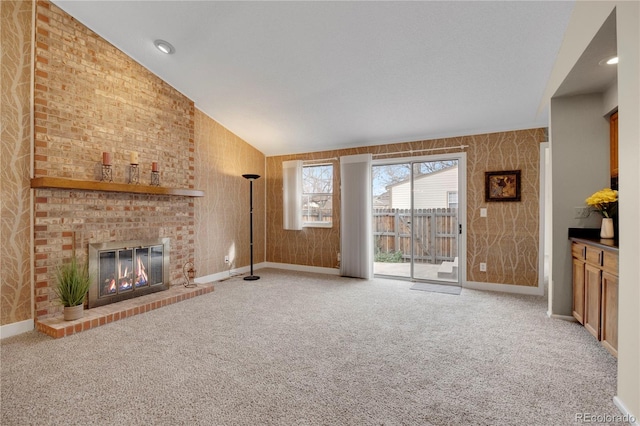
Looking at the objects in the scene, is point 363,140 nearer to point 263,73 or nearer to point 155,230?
point 263,73

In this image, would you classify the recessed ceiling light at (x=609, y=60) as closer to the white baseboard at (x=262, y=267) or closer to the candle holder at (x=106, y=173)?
the white baseboard at (x=262, y=267)

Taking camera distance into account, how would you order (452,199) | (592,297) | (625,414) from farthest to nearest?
(452,199), (592,297), (625,414)

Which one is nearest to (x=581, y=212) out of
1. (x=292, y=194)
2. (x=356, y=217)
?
(x=356, y=217)

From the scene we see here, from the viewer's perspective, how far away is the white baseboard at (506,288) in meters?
4.17

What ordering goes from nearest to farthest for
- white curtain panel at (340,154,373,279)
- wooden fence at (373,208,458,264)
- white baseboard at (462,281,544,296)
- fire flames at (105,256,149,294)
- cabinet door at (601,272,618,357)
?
→ cabinet door at (601,272,618,357) < fire flames at (105,256,149,294) < white baseboard at (462,281,544,296) < wooden fence at (373,208,458,264) < white curtain panel at (340,154,373,279)

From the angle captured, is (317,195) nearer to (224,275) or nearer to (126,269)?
(224,275)

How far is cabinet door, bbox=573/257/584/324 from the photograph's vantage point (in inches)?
117

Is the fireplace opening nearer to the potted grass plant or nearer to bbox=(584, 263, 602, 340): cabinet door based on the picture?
the potted grass plant

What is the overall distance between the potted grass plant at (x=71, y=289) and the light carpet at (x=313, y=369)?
0.28 m

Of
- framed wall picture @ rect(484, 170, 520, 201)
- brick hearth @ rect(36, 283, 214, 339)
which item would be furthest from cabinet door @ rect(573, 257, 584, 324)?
brick hearth @ rect(36, 283, 214, 339)

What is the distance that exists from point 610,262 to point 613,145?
1412 mm

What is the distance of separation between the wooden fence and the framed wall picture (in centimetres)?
55

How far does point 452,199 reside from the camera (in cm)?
477

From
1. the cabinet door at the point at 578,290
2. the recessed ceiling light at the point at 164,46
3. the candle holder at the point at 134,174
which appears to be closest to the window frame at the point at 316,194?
the candle holder at the point at 134,174
